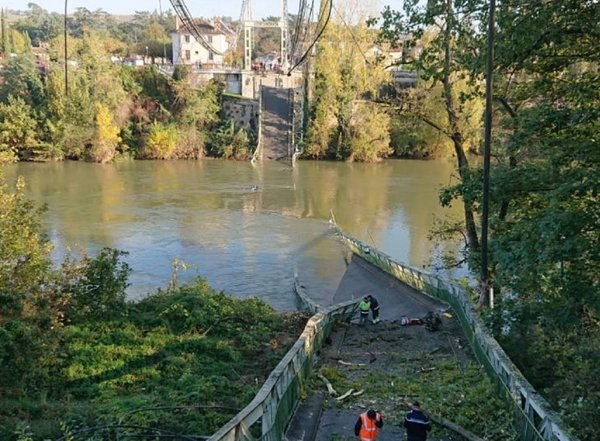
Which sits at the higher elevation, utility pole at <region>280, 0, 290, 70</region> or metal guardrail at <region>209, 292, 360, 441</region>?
utility pole at <region>280, 0, 290, 70</region>

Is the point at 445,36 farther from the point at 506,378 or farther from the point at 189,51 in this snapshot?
the point at 189,51

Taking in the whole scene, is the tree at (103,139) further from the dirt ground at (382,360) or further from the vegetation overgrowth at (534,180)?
the dirt ground at (382,360)

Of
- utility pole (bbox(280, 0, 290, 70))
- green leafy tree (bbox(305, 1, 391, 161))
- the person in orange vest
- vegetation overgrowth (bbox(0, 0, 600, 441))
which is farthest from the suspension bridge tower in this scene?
the person in orange vest

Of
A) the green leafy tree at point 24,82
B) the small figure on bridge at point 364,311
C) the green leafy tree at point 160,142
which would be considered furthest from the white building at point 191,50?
the small figure on bridge at point 364,311

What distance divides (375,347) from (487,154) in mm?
5065

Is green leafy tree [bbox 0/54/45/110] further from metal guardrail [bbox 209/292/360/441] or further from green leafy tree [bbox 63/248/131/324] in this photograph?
metal guardrail [bbox 209/292/360/441]

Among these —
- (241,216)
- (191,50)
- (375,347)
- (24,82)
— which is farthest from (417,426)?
(191,50)

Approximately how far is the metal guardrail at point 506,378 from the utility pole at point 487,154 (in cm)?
57

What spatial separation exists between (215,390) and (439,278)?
781 cm

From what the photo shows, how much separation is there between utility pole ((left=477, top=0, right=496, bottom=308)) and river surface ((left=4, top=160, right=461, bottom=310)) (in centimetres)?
1092

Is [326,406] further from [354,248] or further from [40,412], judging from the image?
[354,248]

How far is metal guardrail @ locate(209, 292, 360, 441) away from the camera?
6078mm

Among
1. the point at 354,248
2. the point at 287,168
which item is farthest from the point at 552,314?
the point at 287,168

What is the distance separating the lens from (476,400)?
337 inches
